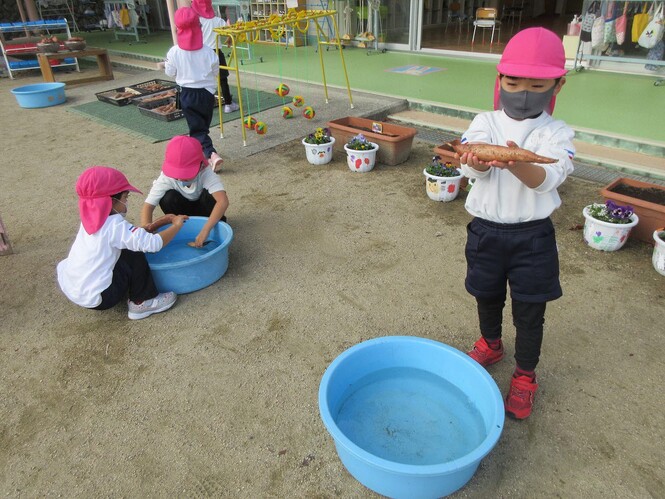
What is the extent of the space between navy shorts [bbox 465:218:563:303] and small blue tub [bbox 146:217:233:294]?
60.8 inches

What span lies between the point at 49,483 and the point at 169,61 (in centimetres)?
364

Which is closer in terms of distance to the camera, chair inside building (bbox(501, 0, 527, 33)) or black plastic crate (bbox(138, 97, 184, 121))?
black plastic crate (bbox(138, 97, 184, 121))

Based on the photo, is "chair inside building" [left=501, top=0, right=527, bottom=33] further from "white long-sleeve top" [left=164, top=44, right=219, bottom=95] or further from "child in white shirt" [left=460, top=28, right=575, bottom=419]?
"child in white shirt" [left=460, top=28, right=575, bottom=419]

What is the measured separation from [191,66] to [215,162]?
0.88 metres

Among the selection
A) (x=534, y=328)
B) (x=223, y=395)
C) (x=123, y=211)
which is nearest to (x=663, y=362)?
(x=534, y=328)

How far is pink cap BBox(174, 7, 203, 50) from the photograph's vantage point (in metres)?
4.19

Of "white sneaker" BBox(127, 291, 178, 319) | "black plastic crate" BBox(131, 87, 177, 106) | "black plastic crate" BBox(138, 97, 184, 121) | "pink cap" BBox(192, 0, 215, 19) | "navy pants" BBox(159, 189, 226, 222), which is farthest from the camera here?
"black plastic crate" BBox(131, 87, 177, 106)

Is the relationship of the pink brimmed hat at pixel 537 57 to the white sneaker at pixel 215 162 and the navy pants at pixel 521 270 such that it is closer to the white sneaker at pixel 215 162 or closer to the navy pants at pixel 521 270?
the navy pants at pixel 521 270

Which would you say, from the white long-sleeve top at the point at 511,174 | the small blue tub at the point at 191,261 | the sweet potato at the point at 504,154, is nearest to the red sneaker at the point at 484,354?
the white long-sleeve top at the point at 511,174

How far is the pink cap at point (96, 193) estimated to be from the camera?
92.0 inches

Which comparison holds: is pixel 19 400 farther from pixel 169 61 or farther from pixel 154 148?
pixel 154 148

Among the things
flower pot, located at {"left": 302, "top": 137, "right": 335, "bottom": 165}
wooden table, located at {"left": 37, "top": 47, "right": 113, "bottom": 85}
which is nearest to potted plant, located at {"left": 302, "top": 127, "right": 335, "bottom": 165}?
flower pot, located at {"left": 302, "top": 137, "right": 335, "bottom": 165}

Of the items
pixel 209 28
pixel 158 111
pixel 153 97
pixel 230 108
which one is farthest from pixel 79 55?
pixel 209 28

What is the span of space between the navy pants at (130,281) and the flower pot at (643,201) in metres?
2.90
